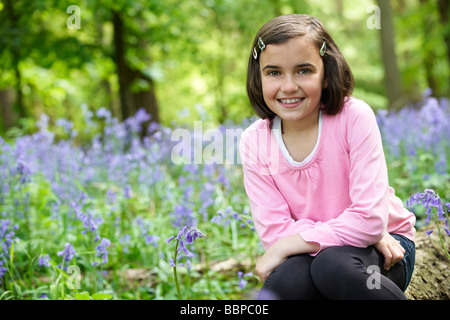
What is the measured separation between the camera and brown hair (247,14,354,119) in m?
1.70

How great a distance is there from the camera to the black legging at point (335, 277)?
1.41m

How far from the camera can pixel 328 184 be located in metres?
1.79

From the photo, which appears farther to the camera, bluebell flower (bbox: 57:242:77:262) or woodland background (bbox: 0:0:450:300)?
woodland background (bbox: 0:0:450:300)

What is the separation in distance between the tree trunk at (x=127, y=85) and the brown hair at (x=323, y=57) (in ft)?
13.6

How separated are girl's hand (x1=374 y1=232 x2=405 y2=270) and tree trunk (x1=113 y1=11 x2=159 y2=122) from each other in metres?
4.71

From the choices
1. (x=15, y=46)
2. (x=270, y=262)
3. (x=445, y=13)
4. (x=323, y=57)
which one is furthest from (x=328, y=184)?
(x=445, y=13)

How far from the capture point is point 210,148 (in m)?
4.21

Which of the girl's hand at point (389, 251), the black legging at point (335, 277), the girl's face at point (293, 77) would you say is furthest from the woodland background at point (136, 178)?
the girl's face at point (293, 77)

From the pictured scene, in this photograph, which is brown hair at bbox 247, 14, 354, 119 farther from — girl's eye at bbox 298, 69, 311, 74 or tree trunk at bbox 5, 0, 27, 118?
tree trunk at bbox 5, 0, 27, 118

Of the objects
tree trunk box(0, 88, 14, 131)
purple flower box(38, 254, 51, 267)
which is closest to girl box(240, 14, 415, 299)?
purple flower box(38, 254, 51, 267)

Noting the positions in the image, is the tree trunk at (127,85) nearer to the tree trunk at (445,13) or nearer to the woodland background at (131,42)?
the woodland background at (131,42)

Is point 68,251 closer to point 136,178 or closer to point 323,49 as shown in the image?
point 323,49

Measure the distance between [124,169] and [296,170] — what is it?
73.7 inches
